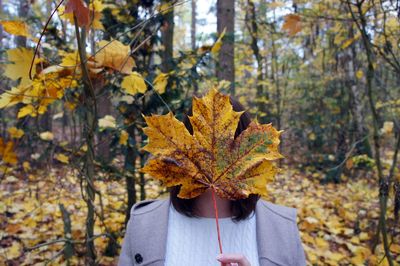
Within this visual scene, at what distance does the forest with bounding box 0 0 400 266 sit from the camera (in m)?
1.34

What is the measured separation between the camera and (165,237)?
1.11 metres

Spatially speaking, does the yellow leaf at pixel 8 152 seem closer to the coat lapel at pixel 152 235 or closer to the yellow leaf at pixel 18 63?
the yellow leaf at pixel 18 63

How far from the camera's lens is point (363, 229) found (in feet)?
11.4

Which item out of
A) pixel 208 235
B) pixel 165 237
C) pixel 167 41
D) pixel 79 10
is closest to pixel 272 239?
pixel 208 235

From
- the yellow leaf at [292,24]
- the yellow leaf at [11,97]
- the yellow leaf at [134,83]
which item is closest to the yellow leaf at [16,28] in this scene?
the yellow leaf at [11,97]

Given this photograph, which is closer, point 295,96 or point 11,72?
point 11,72

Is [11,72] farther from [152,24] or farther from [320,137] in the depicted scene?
[320,137]

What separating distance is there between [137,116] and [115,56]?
45.8 inches

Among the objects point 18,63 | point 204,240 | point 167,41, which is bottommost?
point 204,240

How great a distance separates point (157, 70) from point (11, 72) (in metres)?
1.60

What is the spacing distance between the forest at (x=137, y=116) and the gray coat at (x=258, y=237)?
37 cm

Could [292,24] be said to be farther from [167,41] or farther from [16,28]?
[16,28]

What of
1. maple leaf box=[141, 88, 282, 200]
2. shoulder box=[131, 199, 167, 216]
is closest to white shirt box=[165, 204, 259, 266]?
shoulder box=[131, 199, 167, 216]

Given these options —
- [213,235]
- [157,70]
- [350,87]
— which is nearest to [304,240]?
[157,70]
